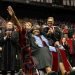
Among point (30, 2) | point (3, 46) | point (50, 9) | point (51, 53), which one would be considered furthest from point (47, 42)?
point (50, 9)

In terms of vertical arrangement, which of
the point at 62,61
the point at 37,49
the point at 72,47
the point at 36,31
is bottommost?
the point at 62,61

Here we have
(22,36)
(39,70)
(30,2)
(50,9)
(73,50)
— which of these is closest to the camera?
(22,36)

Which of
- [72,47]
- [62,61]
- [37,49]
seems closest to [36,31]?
[37,49]

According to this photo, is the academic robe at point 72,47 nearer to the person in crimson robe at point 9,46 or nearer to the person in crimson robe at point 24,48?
the person in crimson robe at point 9,46

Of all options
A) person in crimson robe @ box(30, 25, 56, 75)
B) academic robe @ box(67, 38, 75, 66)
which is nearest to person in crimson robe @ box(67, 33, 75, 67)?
academic robe @ box(67, 38, 75, 66)

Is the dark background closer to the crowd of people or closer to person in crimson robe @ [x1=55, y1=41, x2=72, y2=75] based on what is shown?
the crowd of people

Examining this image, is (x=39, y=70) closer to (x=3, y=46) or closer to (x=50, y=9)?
(x=3, y=46)

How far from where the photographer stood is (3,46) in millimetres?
7527

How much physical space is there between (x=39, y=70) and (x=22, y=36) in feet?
3.17

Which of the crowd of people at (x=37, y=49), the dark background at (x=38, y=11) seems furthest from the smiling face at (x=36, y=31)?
the dark background at (x=38, y=11)

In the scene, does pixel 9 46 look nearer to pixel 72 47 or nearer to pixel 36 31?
pixel 36 31

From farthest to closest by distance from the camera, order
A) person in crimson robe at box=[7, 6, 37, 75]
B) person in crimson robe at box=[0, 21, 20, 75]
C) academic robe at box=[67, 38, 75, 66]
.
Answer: academic robe at box=[67, 38, 75, 66] → person in crimson robe at box=[0, 21, 20, 75] → person in crimson robe at box=[7, 6, 37, 75]

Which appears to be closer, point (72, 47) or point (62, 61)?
point (62, 61)

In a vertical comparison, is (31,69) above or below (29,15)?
below
